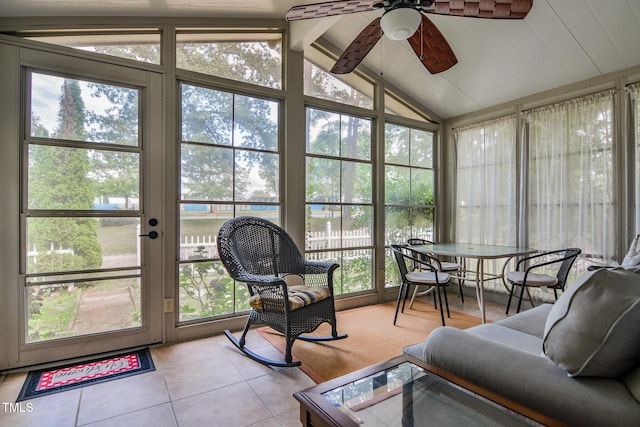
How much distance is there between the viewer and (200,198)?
2.83m

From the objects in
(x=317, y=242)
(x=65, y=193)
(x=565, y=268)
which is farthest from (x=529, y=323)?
(x=65, y=193)

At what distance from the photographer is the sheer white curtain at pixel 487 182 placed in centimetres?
371

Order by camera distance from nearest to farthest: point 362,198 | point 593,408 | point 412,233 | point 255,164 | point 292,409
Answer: point 593,408 < point 292,409 < point 255,164 < point 362,198 < point 412,233

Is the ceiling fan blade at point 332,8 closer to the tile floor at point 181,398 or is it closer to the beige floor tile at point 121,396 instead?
the tile floor at point 181,398

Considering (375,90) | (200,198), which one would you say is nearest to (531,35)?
(375,90)

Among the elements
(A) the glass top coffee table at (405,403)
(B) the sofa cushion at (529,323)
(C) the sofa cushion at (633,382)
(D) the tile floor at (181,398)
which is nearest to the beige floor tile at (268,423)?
(D) the tile floor at (181,398)

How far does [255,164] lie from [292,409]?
208 centimetres

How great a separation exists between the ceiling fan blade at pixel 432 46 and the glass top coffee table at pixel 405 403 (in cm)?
188

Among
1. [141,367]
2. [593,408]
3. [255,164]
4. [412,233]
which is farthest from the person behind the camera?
[412,233]

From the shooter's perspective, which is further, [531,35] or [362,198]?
[362,198]

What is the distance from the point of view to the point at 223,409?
178 centimetres

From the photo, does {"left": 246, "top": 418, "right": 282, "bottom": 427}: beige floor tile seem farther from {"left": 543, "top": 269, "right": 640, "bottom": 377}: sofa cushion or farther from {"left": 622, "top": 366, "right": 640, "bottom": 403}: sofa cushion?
{"left": 622, "top": 366, "right": 640, "bottom": 403}: sofa cushion

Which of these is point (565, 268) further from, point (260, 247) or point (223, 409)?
point (223, 409)

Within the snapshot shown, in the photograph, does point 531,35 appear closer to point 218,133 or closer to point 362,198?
point 362,198
